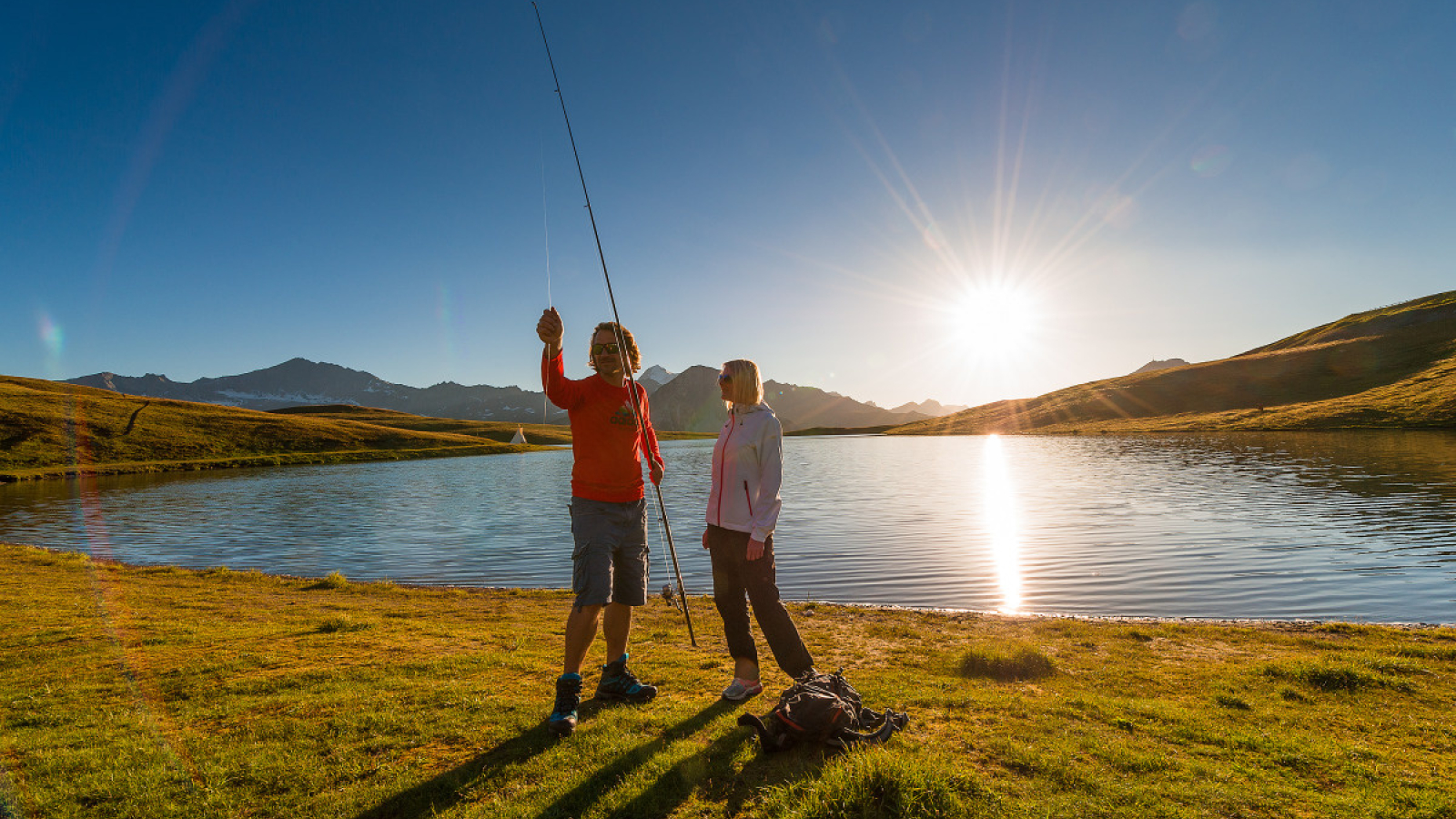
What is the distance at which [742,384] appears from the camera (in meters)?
6.91


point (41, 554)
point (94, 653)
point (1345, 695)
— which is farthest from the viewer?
point (41, 554)

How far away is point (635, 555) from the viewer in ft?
21.6

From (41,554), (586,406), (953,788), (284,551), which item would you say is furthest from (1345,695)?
(41,554)

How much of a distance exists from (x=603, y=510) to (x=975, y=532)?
72.4 ft

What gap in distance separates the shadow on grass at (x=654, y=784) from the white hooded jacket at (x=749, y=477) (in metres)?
1.98

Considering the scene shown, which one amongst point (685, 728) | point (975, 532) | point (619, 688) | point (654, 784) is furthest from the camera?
point (975, 532)

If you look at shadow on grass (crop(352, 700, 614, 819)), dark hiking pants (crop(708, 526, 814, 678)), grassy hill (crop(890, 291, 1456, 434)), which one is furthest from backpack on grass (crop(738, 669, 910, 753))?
grassy hill (crop(890, 291, 1456, 434))

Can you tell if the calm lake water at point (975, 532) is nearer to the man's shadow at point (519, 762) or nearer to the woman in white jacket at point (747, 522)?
the woman in white jacket at point (747, 522)

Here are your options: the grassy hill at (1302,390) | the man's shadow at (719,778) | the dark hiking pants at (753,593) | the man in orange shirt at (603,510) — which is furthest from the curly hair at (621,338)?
the grassy hill at (1302,390)

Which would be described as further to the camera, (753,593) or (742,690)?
(742,690)

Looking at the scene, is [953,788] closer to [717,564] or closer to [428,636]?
[717,564]

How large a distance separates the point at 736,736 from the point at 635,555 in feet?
6.65

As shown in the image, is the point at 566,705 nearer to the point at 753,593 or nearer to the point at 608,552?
the point at 608,552

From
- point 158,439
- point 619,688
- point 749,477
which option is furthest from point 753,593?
point 158,439
